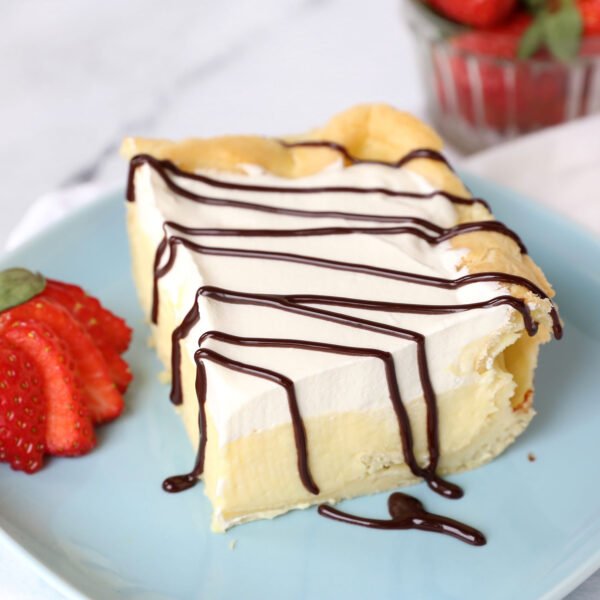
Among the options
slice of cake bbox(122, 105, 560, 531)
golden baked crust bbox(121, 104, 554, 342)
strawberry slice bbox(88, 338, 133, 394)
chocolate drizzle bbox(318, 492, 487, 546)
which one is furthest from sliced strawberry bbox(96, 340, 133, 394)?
chocolate drizzle bbox(318, 492, 487, 546)

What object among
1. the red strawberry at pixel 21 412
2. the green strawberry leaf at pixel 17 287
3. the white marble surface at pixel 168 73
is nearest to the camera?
the red strawberry at pixel 21 412

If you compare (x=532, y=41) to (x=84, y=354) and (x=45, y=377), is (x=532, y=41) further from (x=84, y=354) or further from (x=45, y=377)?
(x=45, y=377)

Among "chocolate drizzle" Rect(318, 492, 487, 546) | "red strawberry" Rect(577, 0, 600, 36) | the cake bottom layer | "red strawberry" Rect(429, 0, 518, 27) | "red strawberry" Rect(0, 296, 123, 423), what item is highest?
"red strawberry" Rect(429, 0, 518, 27)

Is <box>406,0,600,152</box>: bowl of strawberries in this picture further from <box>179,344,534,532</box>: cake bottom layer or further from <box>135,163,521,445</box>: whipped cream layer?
<box>179,344,534,532</box>: cake bottom layer

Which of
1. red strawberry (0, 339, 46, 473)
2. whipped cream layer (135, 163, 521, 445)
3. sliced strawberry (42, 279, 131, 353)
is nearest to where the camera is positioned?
whipped cream layer (135, 163, 521, 445)

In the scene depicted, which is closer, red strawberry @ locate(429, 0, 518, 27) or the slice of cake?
the slice of cake

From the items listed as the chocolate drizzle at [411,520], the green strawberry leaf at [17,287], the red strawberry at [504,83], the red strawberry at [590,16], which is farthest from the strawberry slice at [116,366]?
the red strawberry at [590,16]

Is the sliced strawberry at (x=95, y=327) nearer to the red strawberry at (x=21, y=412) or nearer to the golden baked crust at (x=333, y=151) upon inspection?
the red strawberry at (x=21, y=412)

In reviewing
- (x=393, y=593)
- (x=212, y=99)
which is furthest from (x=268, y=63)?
(x=393, y=593)
